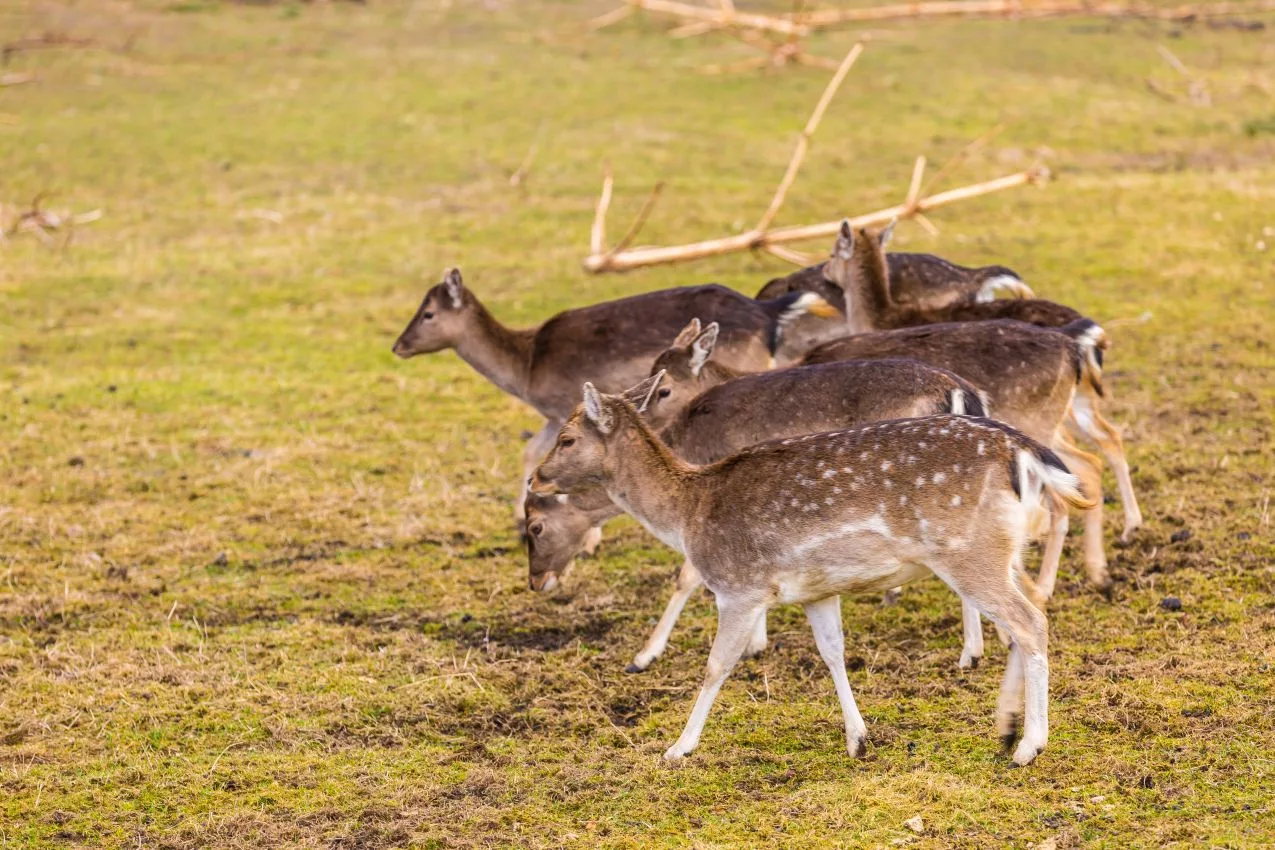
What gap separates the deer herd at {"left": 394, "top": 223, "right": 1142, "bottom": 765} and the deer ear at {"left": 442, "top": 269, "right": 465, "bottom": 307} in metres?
0.02

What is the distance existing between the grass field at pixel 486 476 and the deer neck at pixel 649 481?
0.84 meters

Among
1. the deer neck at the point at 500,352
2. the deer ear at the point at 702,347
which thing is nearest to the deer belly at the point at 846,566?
the deer ear at the point at 702,347

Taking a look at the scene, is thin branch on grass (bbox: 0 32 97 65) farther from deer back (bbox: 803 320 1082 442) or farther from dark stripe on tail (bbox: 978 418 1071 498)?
dark stripe on tail (bbox: 978 418 1071 498)

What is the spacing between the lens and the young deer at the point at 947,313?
804cm

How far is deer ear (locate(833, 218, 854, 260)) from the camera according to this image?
923 centimetres

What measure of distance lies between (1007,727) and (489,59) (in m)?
18.4

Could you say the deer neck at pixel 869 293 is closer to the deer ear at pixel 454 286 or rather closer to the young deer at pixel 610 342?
the young deer at pixel 610 342

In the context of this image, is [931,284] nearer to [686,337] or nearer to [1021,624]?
[686,337]

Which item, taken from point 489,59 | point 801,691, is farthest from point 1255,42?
point 801,691

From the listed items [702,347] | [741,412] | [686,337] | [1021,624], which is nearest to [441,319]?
[686,337]

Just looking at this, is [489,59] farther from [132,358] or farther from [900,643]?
[900,643]

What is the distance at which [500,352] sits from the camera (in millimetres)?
9586

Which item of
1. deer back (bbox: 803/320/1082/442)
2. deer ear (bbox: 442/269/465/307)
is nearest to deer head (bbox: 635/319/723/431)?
deer back (bbox: 803/320/1082/442)

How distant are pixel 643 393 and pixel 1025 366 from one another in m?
1.89
